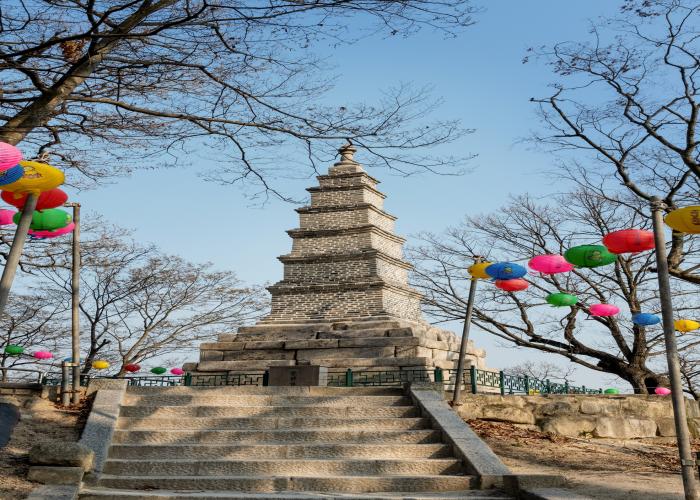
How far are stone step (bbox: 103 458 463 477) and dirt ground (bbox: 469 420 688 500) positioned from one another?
139cm

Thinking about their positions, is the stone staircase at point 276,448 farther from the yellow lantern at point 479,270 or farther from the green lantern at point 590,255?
the green lantern at point 590,255

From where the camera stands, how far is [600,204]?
2203 cm

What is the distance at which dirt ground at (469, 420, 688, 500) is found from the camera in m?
7.79

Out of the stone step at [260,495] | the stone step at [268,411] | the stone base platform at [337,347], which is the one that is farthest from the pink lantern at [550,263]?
the stone step at [260,495]

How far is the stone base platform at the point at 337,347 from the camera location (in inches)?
623

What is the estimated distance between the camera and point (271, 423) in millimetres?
10477

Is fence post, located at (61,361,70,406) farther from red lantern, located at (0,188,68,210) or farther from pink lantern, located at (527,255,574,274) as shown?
pink lantern, located at (527,255,574,274)

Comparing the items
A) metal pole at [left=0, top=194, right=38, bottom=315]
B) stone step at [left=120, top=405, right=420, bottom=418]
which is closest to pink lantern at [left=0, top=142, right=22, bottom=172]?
metal pole at [left=0, top=194, right=38, bottom=315]

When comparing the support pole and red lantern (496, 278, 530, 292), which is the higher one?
red lantern (496, 278, 530, 292)

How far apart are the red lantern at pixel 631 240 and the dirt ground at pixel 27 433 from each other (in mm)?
8273

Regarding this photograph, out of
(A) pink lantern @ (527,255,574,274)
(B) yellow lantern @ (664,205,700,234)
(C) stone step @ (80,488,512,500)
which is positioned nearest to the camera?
(C) stone step @ (80,488,512,500)

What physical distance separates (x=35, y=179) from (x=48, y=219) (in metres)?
2.35

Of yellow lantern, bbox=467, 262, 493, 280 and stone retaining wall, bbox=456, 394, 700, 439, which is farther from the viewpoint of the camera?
yellow lantern, bbox=467, 262, 493, 280

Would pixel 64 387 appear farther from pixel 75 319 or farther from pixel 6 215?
pixel 6 215
